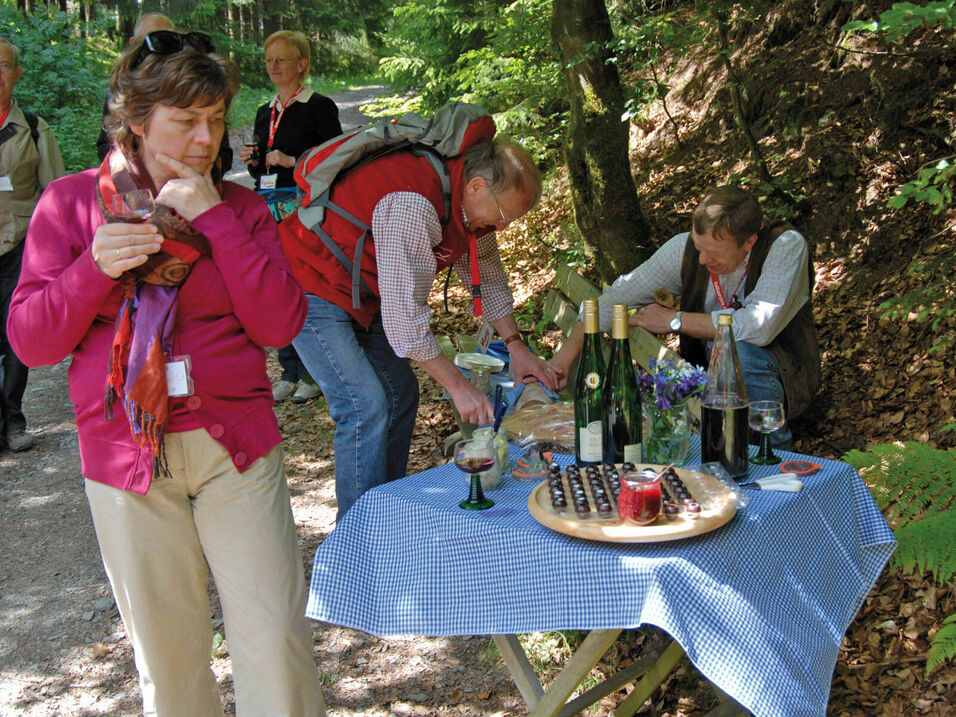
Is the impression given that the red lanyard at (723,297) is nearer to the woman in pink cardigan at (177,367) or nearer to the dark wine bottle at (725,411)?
the dark wine bottle at (725,411)

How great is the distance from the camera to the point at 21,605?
4.09 meters

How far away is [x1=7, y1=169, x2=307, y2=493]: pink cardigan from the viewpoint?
2027mm

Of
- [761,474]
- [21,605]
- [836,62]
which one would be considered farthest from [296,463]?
[836,62]

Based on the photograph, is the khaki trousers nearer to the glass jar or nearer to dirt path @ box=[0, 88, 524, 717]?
the glass jar

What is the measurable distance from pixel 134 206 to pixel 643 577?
1451 mm

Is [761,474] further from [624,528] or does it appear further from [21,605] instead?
[21,605]

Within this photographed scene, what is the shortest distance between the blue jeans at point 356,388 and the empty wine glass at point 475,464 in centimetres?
105

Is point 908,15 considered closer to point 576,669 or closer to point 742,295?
point 742,295

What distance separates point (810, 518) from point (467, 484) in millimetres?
949

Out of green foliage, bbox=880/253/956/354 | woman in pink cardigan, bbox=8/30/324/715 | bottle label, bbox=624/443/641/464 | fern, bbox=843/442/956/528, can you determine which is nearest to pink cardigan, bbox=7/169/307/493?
woman in pink cardigan, bbox=8/30/324/715

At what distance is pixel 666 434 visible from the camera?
8.27ft

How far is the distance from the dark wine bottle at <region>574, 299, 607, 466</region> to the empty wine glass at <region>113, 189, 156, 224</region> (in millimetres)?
1234

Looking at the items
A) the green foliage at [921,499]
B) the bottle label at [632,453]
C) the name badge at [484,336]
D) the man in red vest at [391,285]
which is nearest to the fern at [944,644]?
the green foliage at [921,499]

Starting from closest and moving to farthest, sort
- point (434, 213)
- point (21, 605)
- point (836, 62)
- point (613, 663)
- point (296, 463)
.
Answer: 1. point (434, 213)
2. point (613, 663)
3. point (21, 605)
4. point (296, 463)
5. point (836, 62)
